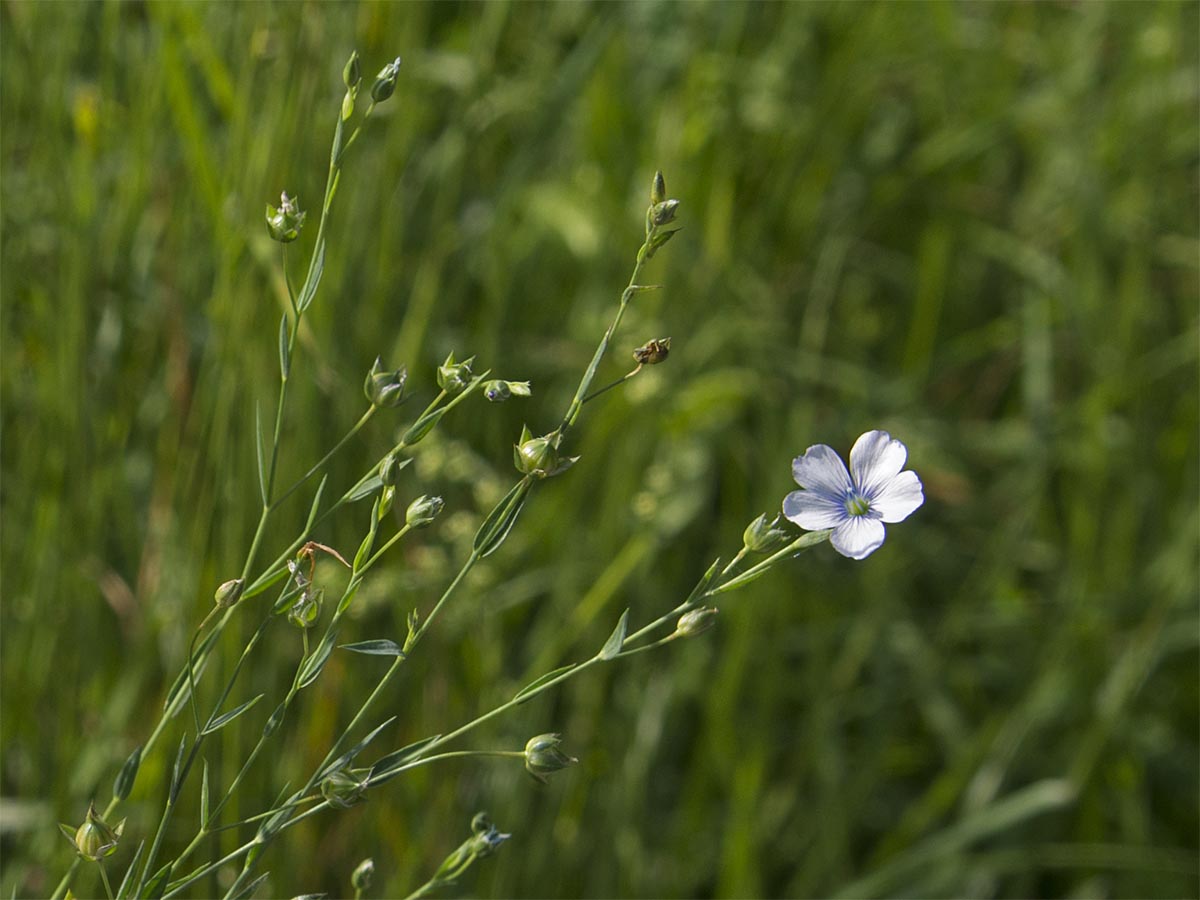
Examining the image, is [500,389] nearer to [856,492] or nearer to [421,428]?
[421,428]

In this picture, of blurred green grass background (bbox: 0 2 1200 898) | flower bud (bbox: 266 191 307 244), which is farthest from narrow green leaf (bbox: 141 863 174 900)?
blurred green grass background (bbox: 0 2 1200 898)

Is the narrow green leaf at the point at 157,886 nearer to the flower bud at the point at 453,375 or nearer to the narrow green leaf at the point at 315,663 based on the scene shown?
the narrow green leaf at the point at 315,663

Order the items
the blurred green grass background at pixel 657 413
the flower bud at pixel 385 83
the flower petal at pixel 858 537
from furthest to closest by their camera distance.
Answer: the blurred green grass background at pixel 657 413
the flower bud at pixel 385 83
the flower petal at pixel 858 537

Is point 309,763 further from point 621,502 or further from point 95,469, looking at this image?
point 621,502

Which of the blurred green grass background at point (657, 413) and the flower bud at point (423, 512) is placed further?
the blurred green grass background at point (657, 413)

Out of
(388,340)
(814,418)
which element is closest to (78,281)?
(388,340)

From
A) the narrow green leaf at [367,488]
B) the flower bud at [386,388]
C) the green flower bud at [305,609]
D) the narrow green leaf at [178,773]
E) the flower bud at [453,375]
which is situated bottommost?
the narrow green leaf at [178,773]

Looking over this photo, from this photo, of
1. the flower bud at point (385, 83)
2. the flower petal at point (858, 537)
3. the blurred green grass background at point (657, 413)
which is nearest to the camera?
the flower petal at point (858, 537)

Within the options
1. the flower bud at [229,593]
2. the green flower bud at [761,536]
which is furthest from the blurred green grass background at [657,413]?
the green flower bud at [761,536]
